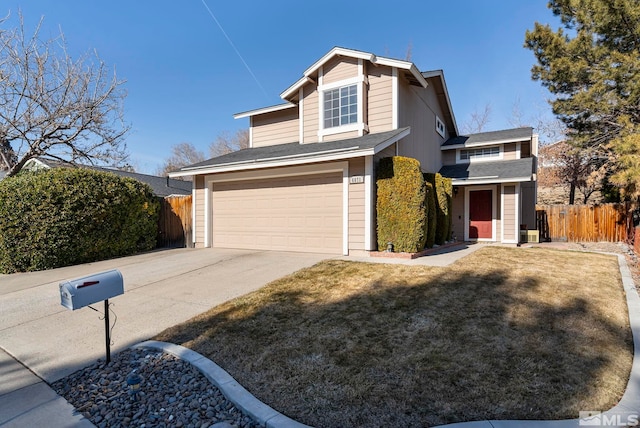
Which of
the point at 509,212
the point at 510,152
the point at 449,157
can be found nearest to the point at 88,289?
the point at 509,212

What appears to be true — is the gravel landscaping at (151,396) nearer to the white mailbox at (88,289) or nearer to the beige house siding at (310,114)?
the white mailbox at (88,289)

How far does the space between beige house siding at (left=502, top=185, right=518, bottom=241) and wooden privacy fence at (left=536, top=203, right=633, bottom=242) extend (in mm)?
4008

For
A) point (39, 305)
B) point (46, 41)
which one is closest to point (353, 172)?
point (39, 305)

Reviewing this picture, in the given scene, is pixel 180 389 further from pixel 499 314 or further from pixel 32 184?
pixel 32 184

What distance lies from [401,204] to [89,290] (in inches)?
265

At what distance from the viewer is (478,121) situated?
29.4 meters

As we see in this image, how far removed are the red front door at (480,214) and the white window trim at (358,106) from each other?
6.45 meters

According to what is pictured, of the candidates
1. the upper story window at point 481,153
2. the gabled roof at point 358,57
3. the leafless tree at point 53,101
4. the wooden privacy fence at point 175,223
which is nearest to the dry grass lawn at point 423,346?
the gabled roof at point 358,57

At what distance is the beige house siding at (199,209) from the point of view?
11172 millimetres

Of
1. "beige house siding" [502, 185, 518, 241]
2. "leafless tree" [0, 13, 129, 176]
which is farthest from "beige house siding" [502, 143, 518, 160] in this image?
"leafless tree" [0, 13, 129, 176]

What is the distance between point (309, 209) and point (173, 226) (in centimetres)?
599

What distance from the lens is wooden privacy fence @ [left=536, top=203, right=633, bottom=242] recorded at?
13.4m

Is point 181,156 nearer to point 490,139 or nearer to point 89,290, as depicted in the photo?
point 490,139

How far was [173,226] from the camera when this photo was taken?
1194 centimetres
